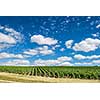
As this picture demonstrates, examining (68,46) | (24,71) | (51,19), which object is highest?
(51,19)

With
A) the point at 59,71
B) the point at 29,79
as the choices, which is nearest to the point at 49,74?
the point at 59,71

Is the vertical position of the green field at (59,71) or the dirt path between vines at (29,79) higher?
the green field at (59,71)

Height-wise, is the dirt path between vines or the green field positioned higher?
the green field

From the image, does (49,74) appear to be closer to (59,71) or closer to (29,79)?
(59,71)
